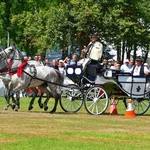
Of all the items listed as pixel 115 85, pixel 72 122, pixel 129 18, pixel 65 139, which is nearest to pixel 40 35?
pixel 129 18

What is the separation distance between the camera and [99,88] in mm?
20625

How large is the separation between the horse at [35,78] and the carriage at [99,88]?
1.12 feet

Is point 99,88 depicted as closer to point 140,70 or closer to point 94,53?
point 94,53

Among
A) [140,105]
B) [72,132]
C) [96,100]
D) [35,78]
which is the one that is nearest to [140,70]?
[140,105]

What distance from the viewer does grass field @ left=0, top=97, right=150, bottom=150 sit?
12.9m

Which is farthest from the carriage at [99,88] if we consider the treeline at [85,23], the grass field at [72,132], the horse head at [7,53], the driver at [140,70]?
the treeline at [85,23]

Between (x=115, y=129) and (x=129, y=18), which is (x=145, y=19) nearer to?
(x=129, y=18)

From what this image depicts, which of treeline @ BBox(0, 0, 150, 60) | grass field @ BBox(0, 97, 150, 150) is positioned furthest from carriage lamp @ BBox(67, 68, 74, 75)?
treeline @ BBox(0, 0, 150, 60)

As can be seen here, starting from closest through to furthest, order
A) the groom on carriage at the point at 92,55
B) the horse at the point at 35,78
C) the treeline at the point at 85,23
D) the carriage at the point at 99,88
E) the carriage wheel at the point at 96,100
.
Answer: the carriage wheel at the point at 96,100 → the carriage at the point at 99,88 → the groom on carriage at the point at 92,55 → the horse at the point at 35,78 → the treeline at the point at 85,23

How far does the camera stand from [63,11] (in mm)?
47500

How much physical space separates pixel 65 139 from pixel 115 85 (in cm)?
727

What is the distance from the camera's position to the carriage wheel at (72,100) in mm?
21141

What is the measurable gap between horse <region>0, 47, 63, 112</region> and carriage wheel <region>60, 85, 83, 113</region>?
29 centimetres

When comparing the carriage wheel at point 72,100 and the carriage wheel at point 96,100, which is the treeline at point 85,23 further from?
the carriage wheel at point 96,100
